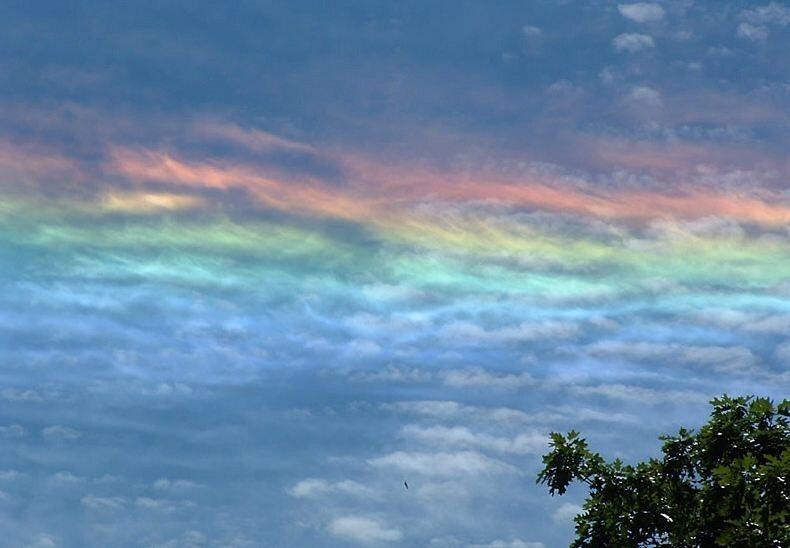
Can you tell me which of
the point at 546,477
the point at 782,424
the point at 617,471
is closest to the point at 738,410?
the point at 782,424

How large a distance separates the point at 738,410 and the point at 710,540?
503 centimetres

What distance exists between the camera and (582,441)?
3891cm

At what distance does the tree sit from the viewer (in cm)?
3469

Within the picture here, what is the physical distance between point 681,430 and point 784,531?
9.08m

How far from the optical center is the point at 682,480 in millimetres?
38219

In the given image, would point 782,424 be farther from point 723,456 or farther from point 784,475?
point 784,475

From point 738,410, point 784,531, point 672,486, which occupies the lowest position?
point 784,531

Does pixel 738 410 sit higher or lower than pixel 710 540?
higher

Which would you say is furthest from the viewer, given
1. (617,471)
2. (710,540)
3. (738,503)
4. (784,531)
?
(617,471)

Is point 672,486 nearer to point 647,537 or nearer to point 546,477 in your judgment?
point 647,537

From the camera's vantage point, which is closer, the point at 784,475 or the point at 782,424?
the point at 784,475

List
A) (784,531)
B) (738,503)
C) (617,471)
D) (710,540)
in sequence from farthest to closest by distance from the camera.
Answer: (617,471) → (710,540) → (738,503) → (784,531)

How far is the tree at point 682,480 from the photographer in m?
34.7

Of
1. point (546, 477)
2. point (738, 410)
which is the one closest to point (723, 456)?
point (738, 410)
